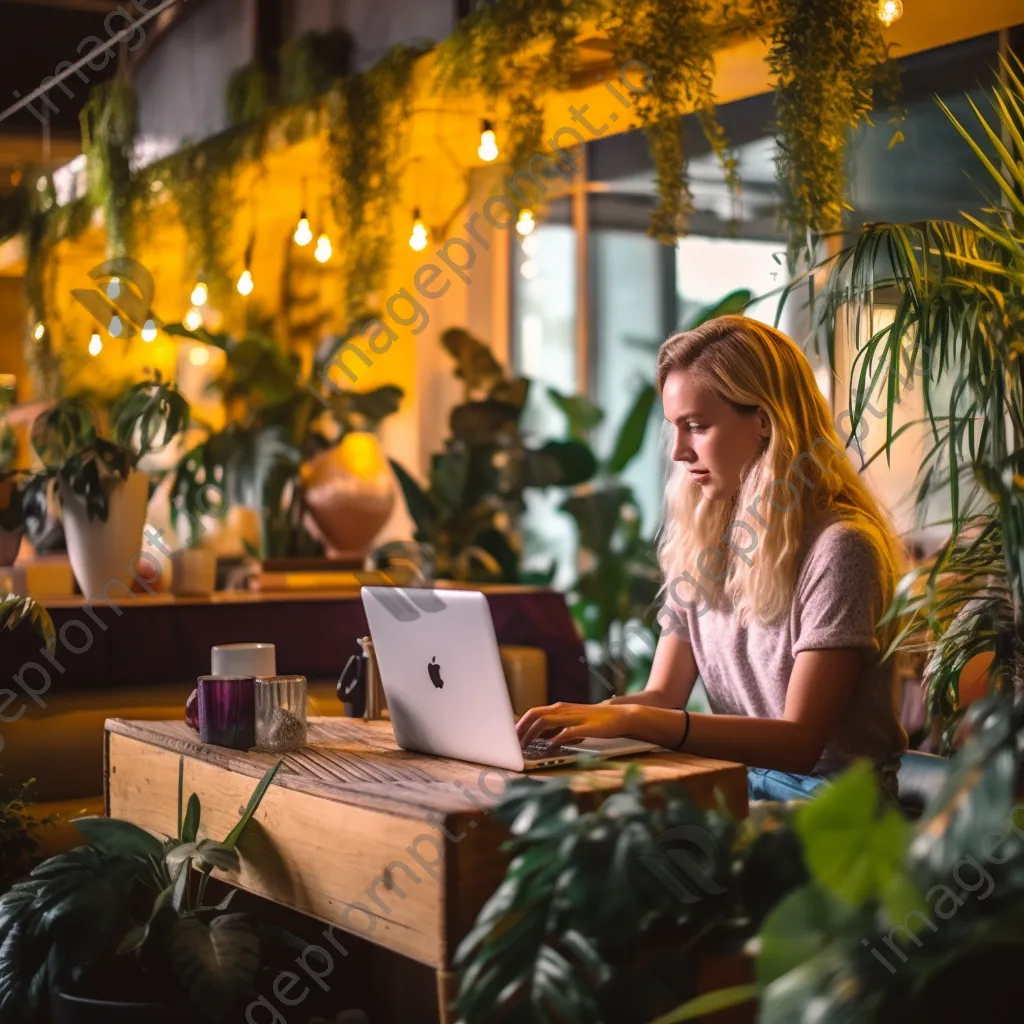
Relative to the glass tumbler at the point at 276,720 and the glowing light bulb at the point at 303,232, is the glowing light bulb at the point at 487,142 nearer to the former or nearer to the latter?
the glowing light bulb at the point at 303,232

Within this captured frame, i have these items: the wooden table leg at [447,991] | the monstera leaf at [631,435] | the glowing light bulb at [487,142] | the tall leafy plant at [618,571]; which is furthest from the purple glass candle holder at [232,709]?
the monstera leaf at [631,435]

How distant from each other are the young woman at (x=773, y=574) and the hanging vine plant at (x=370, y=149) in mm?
2696

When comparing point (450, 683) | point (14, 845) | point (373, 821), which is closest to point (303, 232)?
point (14, 845)

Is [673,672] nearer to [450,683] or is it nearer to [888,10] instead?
[450,683]

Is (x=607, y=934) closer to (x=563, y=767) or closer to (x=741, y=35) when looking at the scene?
(x=563, y=767)

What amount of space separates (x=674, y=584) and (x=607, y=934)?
1.21 metres

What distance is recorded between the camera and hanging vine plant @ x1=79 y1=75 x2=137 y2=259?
6.14m

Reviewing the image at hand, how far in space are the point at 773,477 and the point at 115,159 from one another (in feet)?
15.2

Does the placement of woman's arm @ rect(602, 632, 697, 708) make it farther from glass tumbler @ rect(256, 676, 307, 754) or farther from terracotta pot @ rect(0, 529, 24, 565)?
terracotta pot @ rect(0, 529, 24, 565)

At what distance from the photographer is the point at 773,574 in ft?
7.83

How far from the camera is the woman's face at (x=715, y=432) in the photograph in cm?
246

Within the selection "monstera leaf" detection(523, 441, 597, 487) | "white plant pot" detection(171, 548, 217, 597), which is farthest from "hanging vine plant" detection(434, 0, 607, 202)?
"white plant pot" detection(171, 548, 217, 597)

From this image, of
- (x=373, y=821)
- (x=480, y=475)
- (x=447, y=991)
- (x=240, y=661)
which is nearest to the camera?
(x=447, y=991)

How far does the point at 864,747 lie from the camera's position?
2406mm
